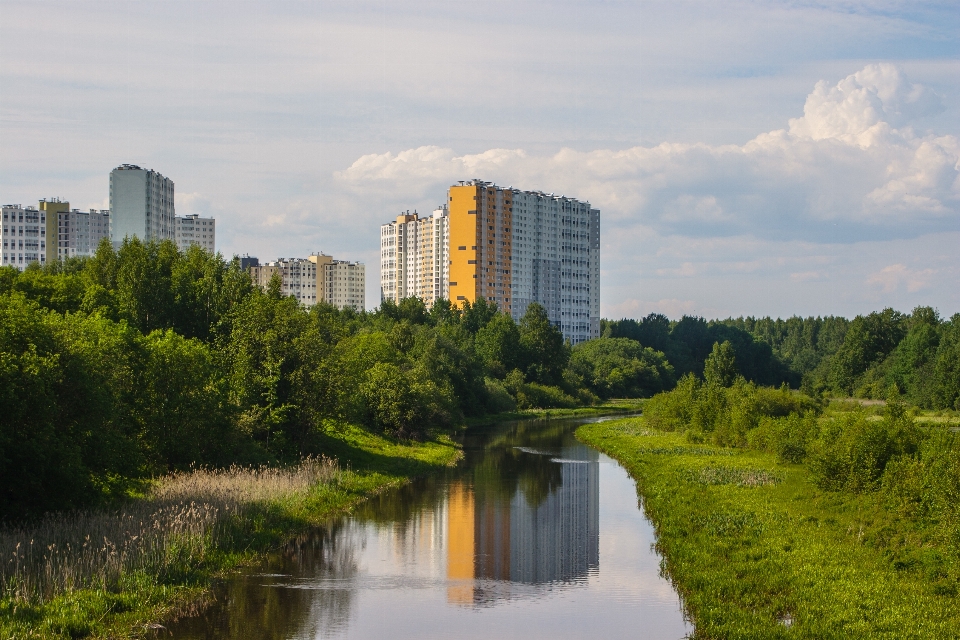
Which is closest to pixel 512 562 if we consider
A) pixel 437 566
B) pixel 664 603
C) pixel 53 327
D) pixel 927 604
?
pixel 437 566

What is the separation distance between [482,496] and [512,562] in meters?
14.3

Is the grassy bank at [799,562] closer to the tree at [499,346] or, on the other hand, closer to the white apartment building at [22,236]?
the tree at [499,346]

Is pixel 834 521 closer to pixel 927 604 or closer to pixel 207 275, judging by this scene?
pixel 927 604

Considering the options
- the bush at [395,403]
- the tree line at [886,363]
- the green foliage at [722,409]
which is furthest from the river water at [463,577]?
the tree line at [886,363]

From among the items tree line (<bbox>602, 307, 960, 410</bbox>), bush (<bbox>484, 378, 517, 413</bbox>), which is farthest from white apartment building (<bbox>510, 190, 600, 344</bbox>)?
bush (<bbox>484, 378, 517, 413</bbox>)

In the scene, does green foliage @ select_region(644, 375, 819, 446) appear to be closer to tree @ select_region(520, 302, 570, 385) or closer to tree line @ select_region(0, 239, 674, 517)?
tree line @ select_region(0, 239, 674, 517)

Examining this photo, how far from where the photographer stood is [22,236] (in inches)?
7288

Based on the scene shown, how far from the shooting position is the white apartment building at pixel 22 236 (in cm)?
18325

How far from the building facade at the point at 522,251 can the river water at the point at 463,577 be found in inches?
5209

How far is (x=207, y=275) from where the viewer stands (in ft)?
220

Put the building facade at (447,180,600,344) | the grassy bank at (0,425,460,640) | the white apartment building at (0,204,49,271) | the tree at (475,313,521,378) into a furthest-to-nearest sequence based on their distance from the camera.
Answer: the white apartment building at (0,204,49,271), the building facade at (447,180,600,344), the tree at (475,313,521,378), the grassy bank at (0,425,460,640)

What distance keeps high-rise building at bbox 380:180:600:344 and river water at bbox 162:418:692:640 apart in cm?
13377

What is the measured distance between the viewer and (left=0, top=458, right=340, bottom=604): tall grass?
22094mm

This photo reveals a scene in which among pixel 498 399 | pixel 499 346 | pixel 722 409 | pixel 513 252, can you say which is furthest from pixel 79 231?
pixel 722 409
